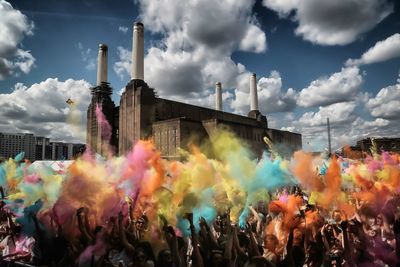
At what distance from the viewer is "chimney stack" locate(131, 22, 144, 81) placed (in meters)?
53.7

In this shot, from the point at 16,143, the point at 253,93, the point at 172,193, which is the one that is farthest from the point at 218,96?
the point at 16,143

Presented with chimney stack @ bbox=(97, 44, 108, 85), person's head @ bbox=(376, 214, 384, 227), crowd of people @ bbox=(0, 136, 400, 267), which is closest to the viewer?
crowd of people @ bbox=(0, 136, 400, 267)

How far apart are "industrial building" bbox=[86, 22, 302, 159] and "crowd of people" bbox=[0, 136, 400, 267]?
129 feet

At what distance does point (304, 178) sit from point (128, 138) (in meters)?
48.1

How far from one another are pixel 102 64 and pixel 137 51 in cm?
1235

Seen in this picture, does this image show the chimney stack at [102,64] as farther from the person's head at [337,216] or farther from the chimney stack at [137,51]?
the person's head at [337,216]

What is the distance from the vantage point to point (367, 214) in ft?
21.6

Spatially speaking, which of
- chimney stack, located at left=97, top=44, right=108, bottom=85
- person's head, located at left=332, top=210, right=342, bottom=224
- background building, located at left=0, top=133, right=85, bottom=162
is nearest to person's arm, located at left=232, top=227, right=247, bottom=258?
person's head, located at left=332, top=210, right=342, bottom=224

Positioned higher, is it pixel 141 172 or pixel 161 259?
pixel 141 172

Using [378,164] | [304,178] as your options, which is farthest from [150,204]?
[378,164]

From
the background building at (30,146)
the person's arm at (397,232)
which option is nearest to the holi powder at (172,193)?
the person's arm at (397,232)

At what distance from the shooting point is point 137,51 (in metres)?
53.6

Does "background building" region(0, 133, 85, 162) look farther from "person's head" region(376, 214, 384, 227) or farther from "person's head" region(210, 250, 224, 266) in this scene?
"person's head" region(210, 250, 224, 266)

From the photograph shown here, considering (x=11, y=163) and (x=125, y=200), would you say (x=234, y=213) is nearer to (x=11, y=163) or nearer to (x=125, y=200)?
(x=125, y=200)
